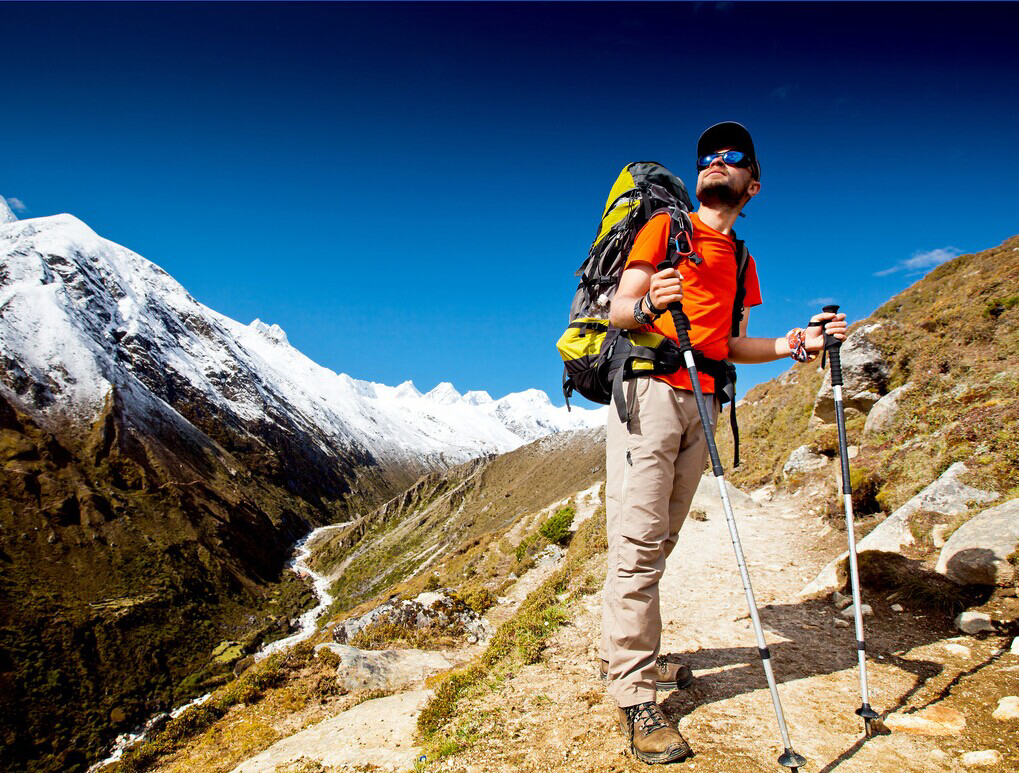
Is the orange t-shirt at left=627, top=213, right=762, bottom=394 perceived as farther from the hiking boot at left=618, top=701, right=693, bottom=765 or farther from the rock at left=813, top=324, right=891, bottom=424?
the rock at left=813, top=324, right=891, bottom=424

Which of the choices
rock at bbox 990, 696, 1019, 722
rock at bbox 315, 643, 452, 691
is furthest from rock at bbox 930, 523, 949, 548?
rock at bbox 315, 643, 452, 691

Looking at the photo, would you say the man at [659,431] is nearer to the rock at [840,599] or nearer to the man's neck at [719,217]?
the man's neck at [719,217]

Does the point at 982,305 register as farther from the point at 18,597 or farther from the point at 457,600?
the point at 18,597

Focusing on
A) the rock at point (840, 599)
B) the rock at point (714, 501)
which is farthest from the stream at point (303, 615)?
the rock at point (840, 599)

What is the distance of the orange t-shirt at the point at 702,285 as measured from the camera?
4031mm

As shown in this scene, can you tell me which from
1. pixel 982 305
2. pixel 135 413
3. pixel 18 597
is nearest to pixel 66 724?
pixel 18 597

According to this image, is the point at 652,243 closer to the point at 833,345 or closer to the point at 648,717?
the point at 833,345

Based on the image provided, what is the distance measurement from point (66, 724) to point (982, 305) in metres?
123

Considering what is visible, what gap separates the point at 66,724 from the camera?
7894 centimetres

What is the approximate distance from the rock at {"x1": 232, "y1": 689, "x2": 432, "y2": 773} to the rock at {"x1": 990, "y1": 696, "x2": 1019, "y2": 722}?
4547 mm

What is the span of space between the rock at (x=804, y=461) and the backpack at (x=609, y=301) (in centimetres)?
1426

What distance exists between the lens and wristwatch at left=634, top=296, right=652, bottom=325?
376 centimetres

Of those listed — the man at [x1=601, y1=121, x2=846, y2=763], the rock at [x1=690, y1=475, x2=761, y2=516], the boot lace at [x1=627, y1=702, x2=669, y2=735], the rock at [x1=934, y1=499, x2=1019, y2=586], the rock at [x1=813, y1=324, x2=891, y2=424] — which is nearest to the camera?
the boot lace at [x1=627, y1=702, x2=669, y2=735]

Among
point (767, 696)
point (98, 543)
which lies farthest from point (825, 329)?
point (98, 543)
